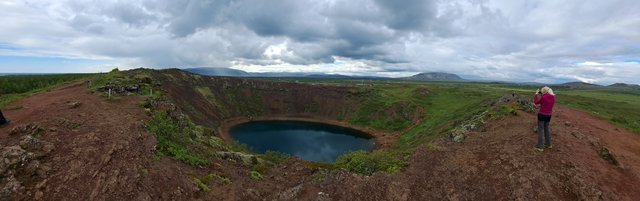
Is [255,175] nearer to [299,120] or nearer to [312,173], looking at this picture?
[312,173]

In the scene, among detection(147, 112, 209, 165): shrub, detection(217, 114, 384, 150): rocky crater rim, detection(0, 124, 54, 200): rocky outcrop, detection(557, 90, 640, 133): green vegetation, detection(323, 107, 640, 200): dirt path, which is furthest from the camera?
detection(217, 114, 384, 150): rocky crater rim

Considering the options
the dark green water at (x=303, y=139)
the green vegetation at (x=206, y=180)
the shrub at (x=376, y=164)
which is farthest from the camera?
the dark green water at (x=303, y=139)

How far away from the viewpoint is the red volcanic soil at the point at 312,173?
14.9 metres

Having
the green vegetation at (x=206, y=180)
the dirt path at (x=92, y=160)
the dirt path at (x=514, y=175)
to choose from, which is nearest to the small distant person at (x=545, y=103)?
the dirt path at (x=514, y=175)

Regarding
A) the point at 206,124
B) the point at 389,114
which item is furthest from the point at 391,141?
the point at 206,124

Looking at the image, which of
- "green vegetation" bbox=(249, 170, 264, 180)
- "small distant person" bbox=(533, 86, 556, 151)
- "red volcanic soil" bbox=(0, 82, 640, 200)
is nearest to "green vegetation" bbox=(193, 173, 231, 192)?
"red volcanic soil" bbox=(0, 82, 640, 200)

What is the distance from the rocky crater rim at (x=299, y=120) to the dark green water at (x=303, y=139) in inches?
58.0

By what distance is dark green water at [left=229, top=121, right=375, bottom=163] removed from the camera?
6556cm

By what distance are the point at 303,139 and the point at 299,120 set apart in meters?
30.7

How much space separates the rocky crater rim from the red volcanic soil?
5134 cm

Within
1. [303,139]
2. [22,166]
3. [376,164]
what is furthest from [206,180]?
[303,139]

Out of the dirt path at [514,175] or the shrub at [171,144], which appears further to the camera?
the shrub at [171,144]

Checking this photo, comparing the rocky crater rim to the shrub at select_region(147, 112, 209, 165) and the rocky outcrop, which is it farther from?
the rocky outcrop

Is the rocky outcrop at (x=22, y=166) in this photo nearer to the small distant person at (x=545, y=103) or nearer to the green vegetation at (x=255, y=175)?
the green vegetation at (x=255, y=175)
